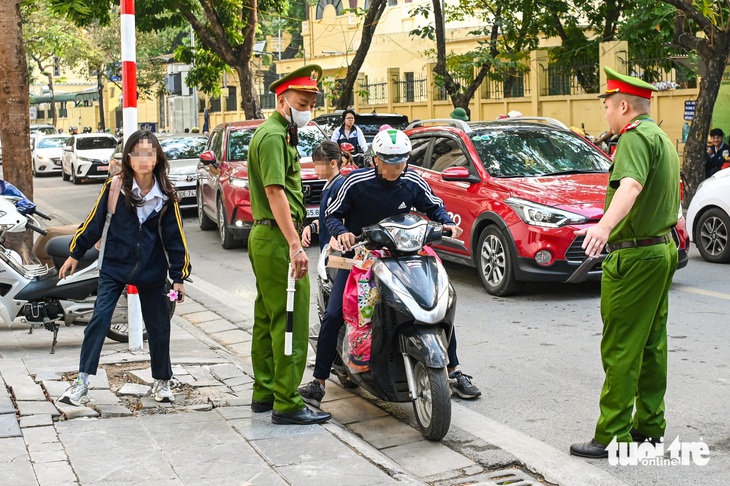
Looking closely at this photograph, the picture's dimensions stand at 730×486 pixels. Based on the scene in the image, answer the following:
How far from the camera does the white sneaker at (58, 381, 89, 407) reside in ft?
20.5

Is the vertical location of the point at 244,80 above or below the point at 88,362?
above

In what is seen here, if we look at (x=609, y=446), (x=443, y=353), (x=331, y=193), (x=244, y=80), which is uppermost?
(x=244, y=80)

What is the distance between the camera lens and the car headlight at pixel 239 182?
1486 centimetres

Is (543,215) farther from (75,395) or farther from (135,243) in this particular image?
(75,395)

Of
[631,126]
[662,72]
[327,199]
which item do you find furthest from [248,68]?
[631,126]

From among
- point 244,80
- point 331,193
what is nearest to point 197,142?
point 244,80

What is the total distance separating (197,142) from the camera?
21594mm

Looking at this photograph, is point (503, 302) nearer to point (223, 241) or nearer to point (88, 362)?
point (88, 362)

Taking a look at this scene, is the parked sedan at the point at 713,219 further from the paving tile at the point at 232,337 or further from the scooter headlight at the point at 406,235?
the scooter headlight at the point at 406,235

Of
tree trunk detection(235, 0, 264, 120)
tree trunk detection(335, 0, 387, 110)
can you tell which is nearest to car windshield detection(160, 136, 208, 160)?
tree trunk detection(235, 0, 264, 120)

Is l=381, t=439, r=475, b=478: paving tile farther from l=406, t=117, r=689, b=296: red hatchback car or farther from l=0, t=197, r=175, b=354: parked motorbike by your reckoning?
l=406, t=117, r=689, b=296: red hatchback car

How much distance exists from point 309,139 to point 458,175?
641cm

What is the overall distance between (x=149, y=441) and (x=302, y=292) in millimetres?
1204

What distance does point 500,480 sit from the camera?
5312 millimetres
